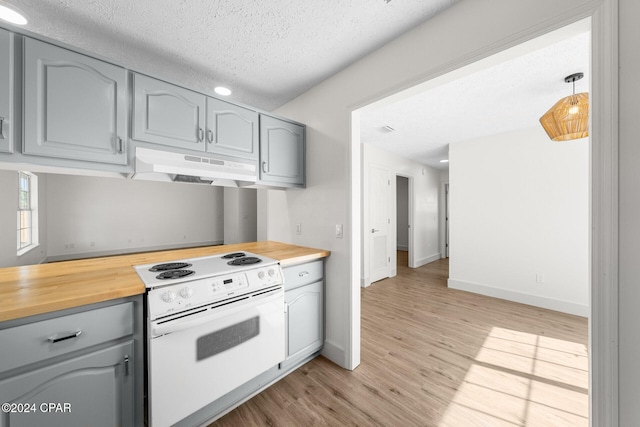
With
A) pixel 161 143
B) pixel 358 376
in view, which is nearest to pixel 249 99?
pixel 161 143

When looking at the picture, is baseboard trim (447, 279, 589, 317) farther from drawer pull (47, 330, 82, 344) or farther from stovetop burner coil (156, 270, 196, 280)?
drawer pull (47, 330, 82, 344)

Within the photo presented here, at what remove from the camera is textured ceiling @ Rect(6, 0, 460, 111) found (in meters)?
1.42

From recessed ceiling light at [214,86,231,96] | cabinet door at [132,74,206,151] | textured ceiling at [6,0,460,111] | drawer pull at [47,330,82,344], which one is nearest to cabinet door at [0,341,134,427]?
drawer pull at [47,330,82,344]

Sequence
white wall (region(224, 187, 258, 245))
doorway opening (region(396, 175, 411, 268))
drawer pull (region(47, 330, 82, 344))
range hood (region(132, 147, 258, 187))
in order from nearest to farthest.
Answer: drawer pull (region(47, 330, 82, 344)), range hood (region(132, 147, 258, 187)), white wall (region(224, 187, 258, 245)), doorway opening (region(396, 175, 411, 268))

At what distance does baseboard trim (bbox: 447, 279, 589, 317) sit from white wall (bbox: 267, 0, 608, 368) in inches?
110

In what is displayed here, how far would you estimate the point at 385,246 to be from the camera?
189 inches

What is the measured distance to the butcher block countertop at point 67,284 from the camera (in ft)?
3.31

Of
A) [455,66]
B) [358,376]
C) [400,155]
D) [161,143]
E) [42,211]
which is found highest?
[400,155]

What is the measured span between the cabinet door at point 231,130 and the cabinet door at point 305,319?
122 cm

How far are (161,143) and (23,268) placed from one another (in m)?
1.19

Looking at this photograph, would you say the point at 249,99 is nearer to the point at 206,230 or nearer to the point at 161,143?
the point at 161,143

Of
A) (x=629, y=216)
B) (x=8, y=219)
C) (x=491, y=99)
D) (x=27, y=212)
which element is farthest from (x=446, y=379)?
(x=27, y=212)

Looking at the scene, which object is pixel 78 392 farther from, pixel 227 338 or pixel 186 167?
pixel 186 167

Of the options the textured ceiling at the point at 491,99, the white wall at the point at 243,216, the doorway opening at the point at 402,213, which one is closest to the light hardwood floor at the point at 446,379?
the textured ceiling at the point at 491,99
